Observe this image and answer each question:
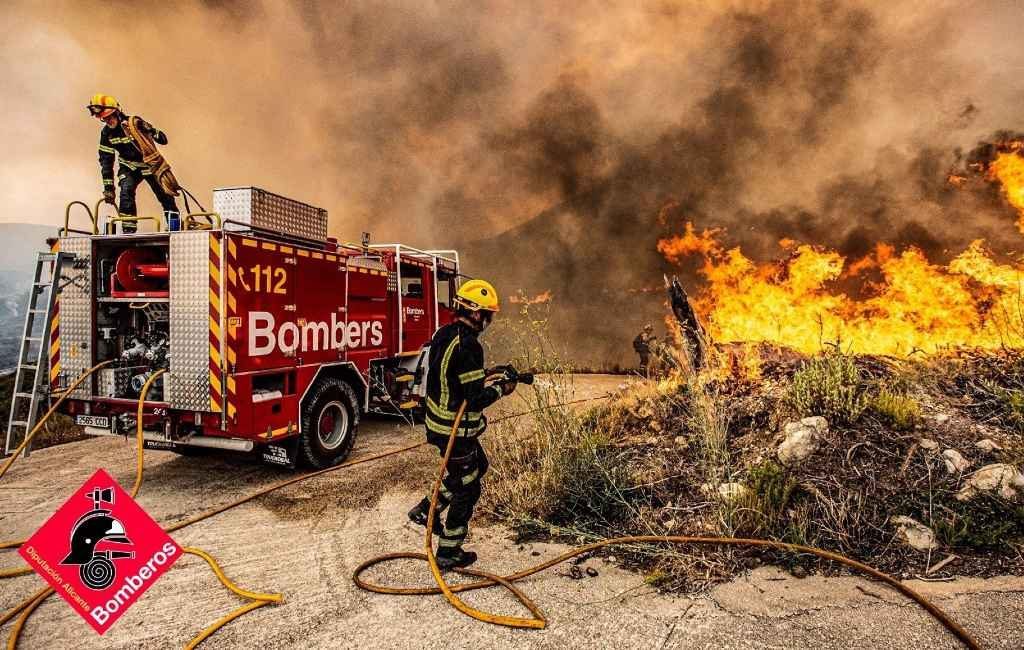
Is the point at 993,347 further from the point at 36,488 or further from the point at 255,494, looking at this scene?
the point at 36,488

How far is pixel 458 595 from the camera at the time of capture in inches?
132

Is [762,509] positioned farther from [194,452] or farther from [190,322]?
[194,452]

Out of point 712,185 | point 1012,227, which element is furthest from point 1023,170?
point 712,185

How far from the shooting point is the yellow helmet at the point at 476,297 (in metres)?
3.82

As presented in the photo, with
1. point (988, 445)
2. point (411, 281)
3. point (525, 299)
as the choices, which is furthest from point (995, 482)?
point (411, 281)

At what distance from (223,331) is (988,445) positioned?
6.75 m

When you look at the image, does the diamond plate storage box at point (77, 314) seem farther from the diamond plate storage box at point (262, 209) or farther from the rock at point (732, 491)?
the rock at point (732, 491)

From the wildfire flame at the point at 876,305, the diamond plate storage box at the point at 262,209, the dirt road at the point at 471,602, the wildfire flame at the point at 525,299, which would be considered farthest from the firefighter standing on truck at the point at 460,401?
the wildfire flame at the point at 876,305

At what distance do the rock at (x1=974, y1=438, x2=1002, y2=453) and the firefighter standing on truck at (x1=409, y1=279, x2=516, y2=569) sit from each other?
3851mm

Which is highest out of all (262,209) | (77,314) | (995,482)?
(262,209)

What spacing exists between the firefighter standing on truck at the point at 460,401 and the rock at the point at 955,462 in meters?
3.52

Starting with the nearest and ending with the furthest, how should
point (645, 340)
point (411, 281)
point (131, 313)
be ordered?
point (131, 313)
point (411, 281)
point (645, 340)

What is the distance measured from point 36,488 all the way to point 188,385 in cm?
208

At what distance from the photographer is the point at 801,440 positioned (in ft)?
14.9
